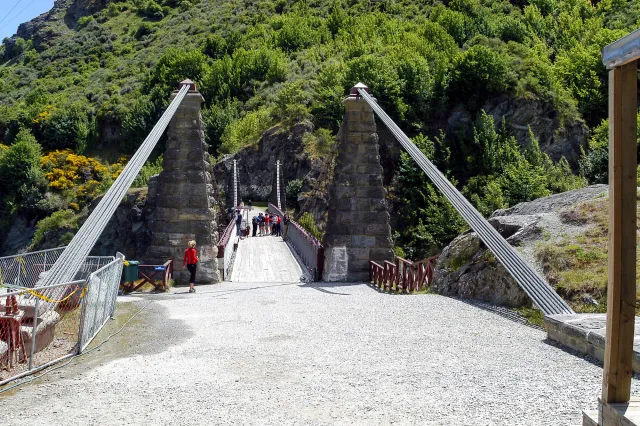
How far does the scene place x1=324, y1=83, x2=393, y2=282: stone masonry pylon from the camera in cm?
1564

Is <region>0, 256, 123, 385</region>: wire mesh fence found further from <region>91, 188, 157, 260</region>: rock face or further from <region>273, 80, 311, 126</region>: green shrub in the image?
<region>273, 80, 311, 126</region>: green shrub

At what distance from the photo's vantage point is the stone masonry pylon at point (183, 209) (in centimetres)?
1501

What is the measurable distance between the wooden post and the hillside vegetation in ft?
75.0

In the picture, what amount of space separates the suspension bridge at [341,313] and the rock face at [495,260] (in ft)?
1.91

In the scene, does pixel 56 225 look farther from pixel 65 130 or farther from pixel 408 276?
pixel 408 276

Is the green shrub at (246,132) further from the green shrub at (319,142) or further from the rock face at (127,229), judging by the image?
the rock face at (127,229)

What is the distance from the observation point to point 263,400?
16.1 feet

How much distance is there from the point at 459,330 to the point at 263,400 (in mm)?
3488

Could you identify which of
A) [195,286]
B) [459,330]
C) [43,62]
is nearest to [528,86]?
[195,286]

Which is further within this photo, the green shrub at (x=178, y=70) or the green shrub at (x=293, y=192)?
the green shrub at (x=178, y=70)

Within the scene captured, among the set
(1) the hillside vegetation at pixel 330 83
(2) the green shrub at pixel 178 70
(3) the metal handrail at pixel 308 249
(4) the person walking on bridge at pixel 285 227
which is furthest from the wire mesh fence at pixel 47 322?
(2) the green shrub at pixel 178 70

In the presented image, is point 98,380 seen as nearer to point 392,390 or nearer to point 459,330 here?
point 392,390

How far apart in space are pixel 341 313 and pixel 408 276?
355 cm

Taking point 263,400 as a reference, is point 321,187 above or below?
above
